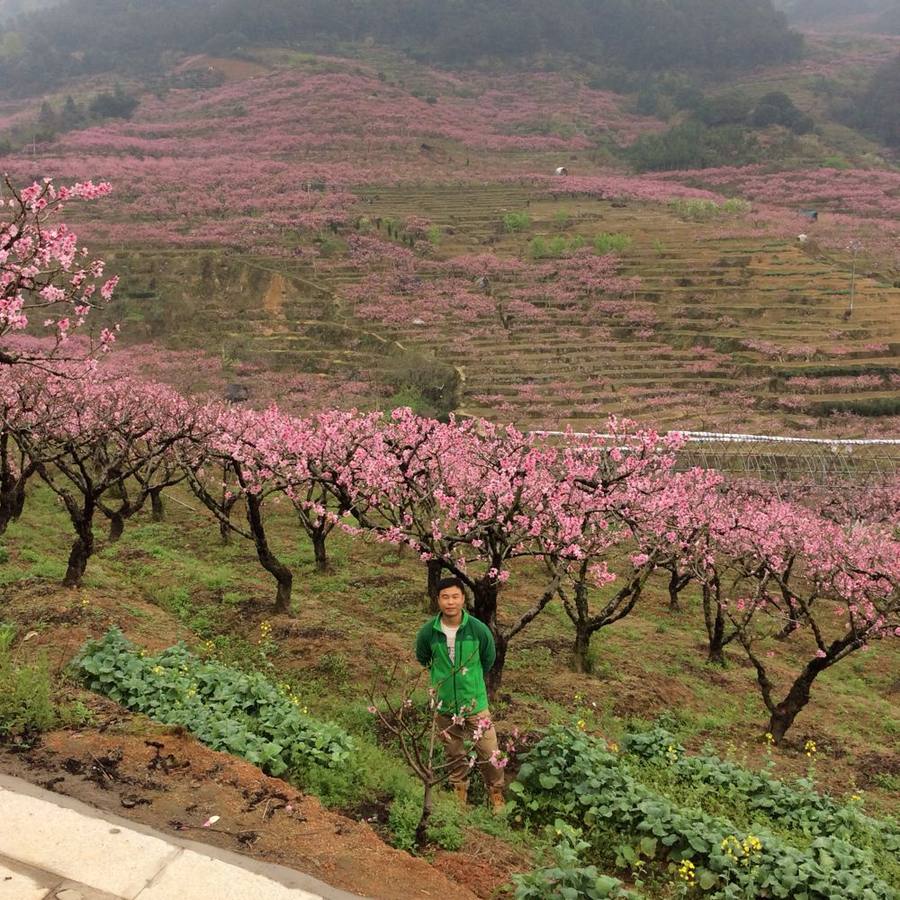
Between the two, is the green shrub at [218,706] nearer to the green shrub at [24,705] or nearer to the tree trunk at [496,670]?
the green shrub at [24,705]

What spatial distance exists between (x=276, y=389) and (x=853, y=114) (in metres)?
114

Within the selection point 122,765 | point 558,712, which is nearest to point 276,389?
point 558,712

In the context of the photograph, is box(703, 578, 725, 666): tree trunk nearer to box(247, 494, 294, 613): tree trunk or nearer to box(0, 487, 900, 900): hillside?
box(0, 487, 900, 900): hillside

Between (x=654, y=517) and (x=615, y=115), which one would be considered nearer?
(x=654, y=517)

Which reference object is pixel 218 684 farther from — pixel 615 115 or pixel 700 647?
pixel 615 115

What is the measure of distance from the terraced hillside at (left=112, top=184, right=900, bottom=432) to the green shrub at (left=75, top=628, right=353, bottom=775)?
32399 millimetres

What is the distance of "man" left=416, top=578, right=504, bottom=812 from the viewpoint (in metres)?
7.23

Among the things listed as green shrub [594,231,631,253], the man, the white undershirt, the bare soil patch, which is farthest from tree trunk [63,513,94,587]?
green shrub [594,231,631,253]

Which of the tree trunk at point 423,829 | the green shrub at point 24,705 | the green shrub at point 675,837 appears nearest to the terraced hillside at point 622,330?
the green shrub at point 675,837

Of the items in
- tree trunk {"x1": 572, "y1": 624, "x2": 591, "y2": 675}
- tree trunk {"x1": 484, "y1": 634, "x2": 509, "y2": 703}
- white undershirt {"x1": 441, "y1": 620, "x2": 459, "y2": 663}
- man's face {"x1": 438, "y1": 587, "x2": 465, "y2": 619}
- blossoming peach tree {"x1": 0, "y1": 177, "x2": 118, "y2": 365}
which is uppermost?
blossoming peach tree {"x1": 0, "y1": 177, "x2": 118, "y2": 365}

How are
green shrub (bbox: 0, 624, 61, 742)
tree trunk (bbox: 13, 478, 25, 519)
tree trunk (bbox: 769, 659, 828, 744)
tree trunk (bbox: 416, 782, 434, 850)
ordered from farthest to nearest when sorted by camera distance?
tree trunk (bbox: 13, 478, 25, 519) → tree trunk (bbox: 769, 659, 828, 744) → green shrub (bbox: 0, 624, 61, 742) → tree trunk (bbox: 416, 782, 434, 850)

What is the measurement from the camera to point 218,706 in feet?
24.6

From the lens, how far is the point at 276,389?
42625mm

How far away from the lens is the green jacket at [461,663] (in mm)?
7250
